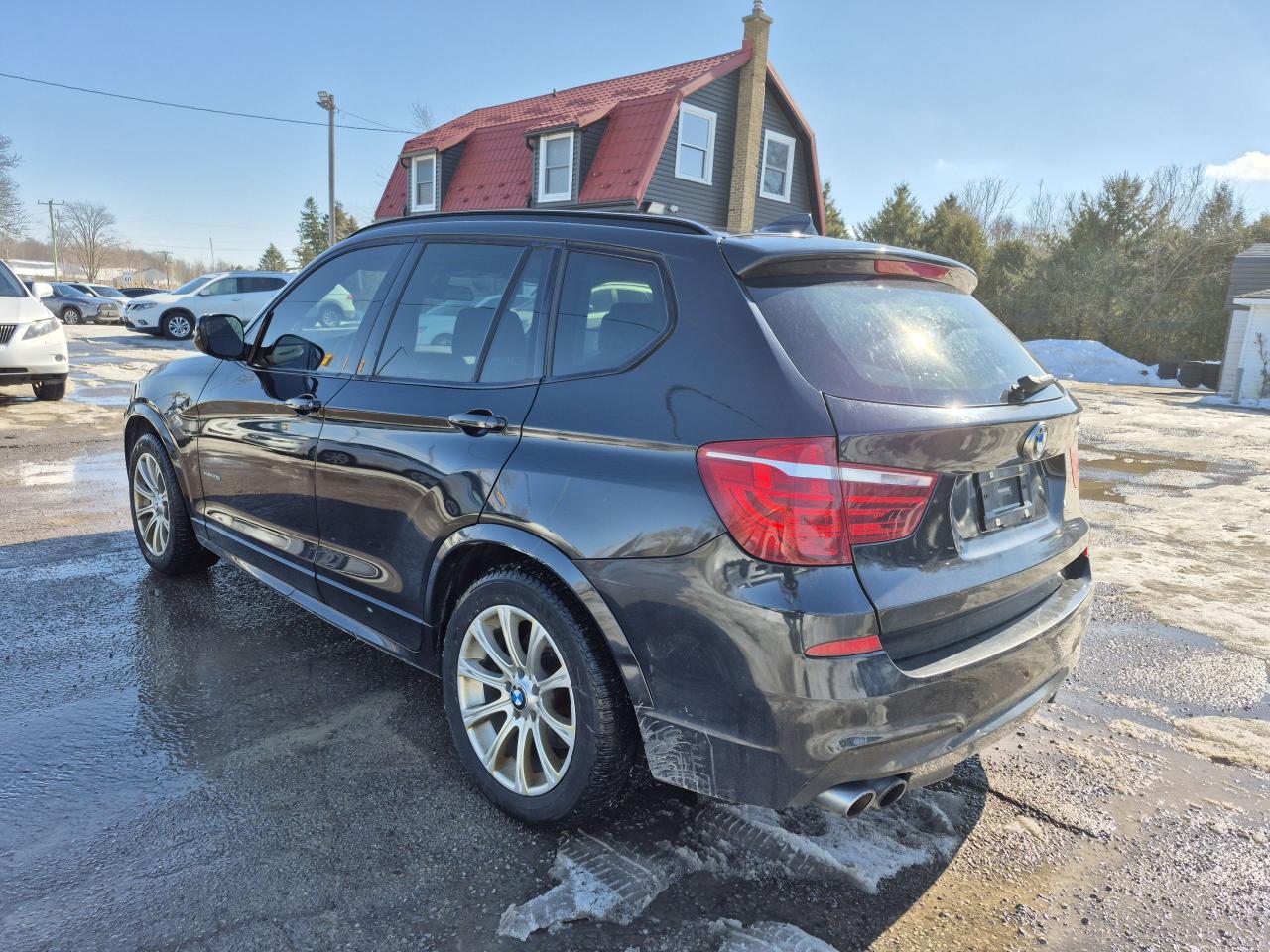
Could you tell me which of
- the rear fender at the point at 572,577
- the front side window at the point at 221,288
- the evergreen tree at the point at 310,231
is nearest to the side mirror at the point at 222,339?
the rear fender at the point at 572,577

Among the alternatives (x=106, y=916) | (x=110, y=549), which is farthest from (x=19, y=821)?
(x=110, y=549)

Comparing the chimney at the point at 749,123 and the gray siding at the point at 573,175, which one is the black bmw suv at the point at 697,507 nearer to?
the gray siding at the point at 573,175

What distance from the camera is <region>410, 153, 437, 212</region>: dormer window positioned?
952 inches

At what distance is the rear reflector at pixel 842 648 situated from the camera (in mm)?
1953

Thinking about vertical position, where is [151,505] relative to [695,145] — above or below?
below

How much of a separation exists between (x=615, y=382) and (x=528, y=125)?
21.6 m

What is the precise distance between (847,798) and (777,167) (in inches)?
884

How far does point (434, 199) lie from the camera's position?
24109 mm

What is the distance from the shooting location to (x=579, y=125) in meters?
19.9

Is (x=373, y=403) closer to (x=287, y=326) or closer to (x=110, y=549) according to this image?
(x=287, y=326)

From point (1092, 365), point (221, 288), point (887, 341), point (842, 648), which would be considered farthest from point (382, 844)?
point (1092, 365)

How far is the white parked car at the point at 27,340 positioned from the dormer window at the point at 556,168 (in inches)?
503

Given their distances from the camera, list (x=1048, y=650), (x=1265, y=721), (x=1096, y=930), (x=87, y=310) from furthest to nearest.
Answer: (x=87, y=310) → (x=1265, y=721) → (x=1048, y=650) → (x=1096, y=930)

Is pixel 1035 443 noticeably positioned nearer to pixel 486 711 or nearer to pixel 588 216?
pixel 588 216
